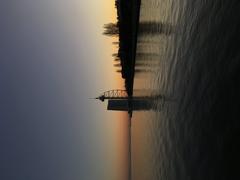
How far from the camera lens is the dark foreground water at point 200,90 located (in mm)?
2543

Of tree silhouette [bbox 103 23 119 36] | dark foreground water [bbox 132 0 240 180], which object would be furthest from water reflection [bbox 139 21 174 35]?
tree silhouette [bbox 103 23 119 36]

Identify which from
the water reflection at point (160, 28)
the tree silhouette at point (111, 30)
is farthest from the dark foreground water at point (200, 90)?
the tree silhouette at point (111, 30)

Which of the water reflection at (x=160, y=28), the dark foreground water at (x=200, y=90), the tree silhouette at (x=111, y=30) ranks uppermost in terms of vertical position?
the tree silhouette at (x=111, y=30)

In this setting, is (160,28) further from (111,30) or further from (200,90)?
(111,30)

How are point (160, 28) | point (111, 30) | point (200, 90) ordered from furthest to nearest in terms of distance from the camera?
point (111, 30), point (160, 28), point (200, 90)

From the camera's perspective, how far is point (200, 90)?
10.7 ft

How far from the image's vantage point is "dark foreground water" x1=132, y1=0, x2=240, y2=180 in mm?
2543

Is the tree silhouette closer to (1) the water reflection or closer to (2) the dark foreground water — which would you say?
(1) the water reflection

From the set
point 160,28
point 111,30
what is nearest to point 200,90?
point 160,28

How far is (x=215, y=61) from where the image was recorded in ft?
9.53

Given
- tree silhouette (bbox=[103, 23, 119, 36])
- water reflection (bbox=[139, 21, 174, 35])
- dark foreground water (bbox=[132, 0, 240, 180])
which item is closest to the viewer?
dark foreground water (bbox=[132, 0, 240, 180])

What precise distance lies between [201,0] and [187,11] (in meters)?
0.54

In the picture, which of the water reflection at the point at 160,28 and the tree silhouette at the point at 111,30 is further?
the tree silhouette at the point at 111,30

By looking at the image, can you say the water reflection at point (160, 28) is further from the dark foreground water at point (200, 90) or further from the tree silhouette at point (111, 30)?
the tree silhouette at point (111, 30)
